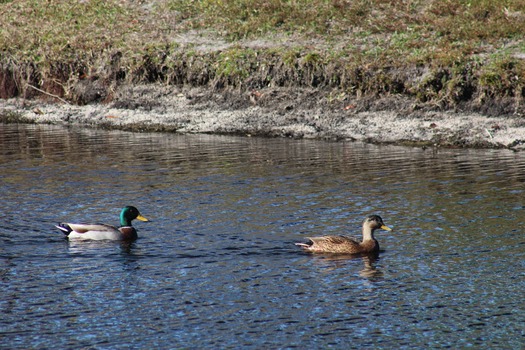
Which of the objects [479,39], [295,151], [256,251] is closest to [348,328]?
[256,251]

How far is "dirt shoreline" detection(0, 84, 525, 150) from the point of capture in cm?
2498

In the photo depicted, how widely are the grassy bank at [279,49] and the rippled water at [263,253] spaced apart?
11.3 feet

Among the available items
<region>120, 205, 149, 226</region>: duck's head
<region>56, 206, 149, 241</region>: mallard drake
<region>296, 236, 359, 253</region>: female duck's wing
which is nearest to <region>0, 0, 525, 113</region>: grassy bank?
<region>296, 236, 359, 253</region>: female duck's wing

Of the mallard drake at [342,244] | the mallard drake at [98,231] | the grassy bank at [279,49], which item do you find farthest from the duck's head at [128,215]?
the grassy bank at [279,49]

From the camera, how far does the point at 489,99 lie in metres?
25.7

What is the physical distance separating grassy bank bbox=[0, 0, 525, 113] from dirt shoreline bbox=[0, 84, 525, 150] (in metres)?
0.38

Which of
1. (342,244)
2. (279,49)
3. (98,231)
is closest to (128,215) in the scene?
(98,231)

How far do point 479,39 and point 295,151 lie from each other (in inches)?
279

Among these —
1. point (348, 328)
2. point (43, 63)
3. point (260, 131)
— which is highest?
point (43, 63)

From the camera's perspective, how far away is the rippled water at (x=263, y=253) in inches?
458

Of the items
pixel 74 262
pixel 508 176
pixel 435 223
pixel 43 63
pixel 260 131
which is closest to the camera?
pixel 74 262

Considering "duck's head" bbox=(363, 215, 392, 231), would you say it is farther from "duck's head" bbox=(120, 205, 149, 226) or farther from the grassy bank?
the grassy bank

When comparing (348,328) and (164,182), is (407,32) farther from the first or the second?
(348,328)

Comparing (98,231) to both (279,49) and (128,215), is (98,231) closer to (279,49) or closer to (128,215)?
(128,215)
